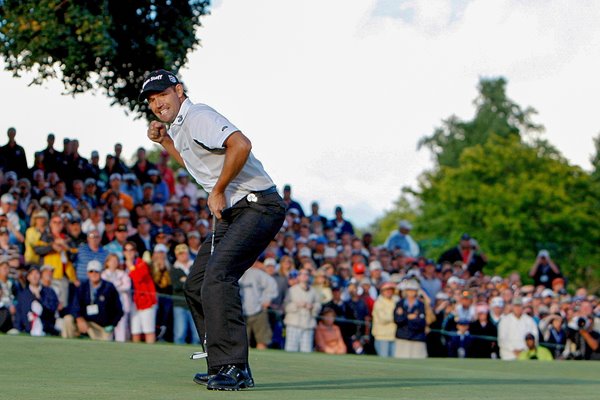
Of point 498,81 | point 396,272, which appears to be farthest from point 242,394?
point 498,81

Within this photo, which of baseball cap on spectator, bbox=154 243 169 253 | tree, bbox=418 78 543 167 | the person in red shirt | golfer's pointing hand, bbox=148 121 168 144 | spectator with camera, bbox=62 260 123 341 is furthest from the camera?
tree, bbox=418 78 543 167

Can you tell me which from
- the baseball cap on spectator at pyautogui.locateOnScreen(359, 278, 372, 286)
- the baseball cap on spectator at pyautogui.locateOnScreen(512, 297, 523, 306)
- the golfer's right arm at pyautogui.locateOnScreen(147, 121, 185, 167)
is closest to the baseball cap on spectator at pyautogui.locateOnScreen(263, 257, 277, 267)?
the baseball cap on spectator at pyautogui.locateOnScreen(359, 278, 372, 286)

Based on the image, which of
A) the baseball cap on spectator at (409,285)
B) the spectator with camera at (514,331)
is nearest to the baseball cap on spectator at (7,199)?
the baseball cap on spectator at (409,285)

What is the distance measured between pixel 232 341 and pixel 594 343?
16792 millimetres

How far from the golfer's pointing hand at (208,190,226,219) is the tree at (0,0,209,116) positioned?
1176cm

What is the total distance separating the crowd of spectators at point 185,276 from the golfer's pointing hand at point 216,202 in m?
9.26

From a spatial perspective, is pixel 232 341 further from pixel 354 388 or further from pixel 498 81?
pixel 498 81

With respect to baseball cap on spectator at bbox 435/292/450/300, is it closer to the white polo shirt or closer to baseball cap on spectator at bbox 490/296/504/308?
baseball cap on spectator at bbox 490/296/504/308

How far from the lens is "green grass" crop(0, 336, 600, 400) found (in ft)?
24.0

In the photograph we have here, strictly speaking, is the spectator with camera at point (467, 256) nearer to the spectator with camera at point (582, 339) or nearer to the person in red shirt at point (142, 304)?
the spectator with camera at point (582, 339)

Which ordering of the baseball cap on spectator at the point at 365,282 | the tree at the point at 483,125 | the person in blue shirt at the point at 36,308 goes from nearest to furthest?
the person in blue shirt at the point at 36,308, the baseball cap on spectator at the point at 365,282, the tree at the point at 483,125

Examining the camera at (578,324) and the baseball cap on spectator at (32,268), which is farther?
the camera at (578,324)

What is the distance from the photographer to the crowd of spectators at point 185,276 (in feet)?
55.6

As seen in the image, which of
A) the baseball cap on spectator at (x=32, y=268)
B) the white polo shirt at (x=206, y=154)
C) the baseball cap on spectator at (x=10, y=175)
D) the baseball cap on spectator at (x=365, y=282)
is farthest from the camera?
the baseball cap on spectator at (x=365, y=282)
